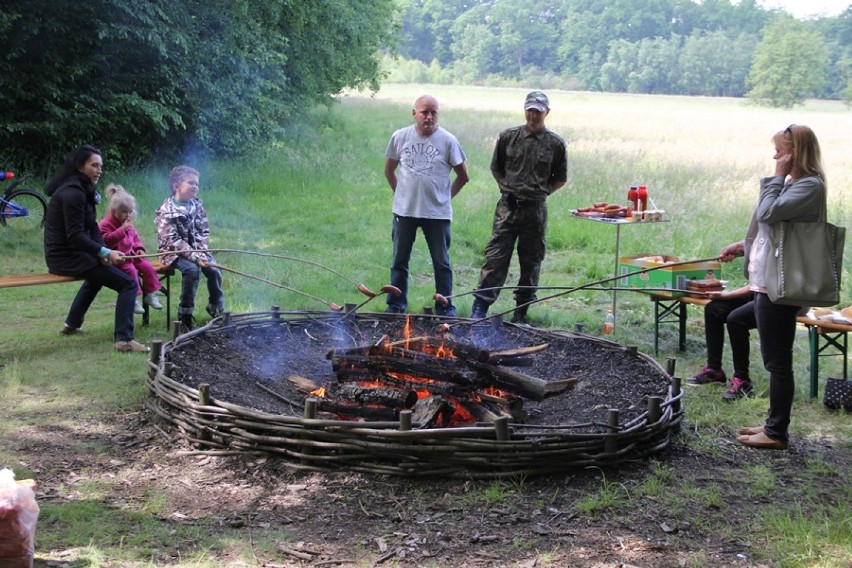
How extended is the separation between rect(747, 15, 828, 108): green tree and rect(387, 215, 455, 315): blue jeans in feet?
140

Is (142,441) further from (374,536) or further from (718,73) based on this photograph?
(718,73)

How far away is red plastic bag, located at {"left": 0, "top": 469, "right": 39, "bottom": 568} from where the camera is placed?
304cm

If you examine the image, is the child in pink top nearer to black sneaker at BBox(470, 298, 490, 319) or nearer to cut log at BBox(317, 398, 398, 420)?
black sneaker at BBox(470, 298, 490, 319)

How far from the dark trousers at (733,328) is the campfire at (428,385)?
1237 mm

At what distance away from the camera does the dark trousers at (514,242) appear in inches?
297

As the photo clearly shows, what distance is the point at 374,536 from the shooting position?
3.67m

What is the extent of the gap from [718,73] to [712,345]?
5085 cm

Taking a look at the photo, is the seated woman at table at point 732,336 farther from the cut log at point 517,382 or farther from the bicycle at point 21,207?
the bicycle at point 21,207

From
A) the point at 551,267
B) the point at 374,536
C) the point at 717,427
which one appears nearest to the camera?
the point at 374,536

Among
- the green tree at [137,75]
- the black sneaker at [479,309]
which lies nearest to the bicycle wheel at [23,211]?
the green tree at [137,75]

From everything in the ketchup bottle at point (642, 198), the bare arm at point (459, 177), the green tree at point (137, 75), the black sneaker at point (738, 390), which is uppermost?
the green tree at point (137, 75)

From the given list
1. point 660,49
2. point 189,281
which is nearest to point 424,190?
point 189,281

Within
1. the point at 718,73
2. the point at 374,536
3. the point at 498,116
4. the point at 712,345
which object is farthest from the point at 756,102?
the point at 374,536

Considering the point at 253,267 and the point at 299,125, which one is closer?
the point at 253,267
